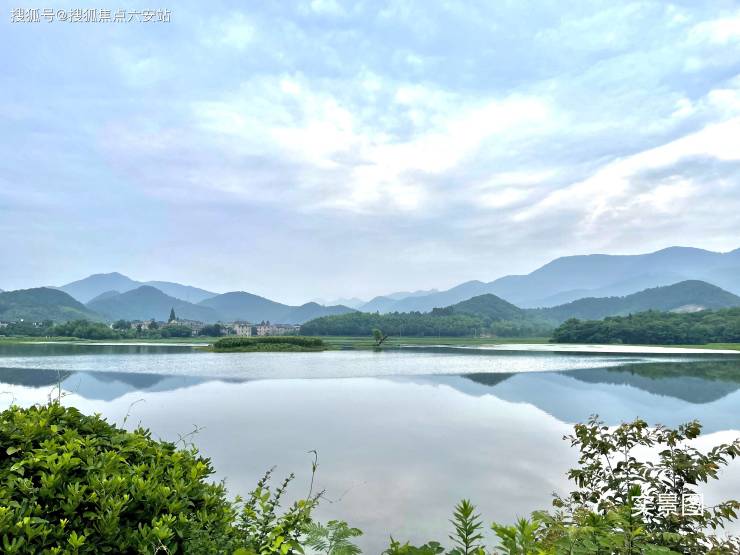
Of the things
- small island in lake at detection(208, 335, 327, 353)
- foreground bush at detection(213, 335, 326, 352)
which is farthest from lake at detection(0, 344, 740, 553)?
foreground bush at detection(213, 335, 326, 352)

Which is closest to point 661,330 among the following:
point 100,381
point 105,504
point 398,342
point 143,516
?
point 398,342

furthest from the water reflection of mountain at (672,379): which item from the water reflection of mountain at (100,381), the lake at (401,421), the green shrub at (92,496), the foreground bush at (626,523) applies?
the green shrub at (92,496)

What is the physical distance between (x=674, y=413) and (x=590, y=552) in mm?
16505

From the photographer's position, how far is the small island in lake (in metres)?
60.4


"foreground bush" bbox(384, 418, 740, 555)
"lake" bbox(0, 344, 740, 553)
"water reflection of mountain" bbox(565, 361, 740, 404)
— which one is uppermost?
"foreground bush" bbox(384, 418, 740, 555)

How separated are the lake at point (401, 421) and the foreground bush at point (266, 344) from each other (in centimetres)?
3169

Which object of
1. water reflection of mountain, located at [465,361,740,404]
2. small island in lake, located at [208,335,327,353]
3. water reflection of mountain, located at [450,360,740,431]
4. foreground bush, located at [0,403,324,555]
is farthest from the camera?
small island in lake, located at [208,335,327,353]

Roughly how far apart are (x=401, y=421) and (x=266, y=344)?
174ft

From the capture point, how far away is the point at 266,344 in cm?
6438

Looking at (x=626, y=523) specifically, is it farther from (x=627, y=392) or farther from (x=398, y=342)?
(x=398, y=342)

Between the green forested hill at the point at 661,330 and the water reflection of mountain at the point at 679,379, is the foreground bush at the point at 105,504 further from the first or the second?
the green forested hill at the point at 661,330

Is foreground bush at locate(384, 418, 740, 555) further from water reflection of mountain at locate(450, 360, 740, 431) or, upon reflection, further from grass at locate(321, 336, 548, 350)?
grass at locate(321, 336, 548, 350)

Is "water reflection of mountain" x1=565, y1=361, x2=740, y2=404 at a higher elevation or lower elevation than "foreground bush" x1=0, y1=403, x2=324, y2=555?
lower

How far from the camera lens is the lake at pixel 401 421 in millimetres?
7539
